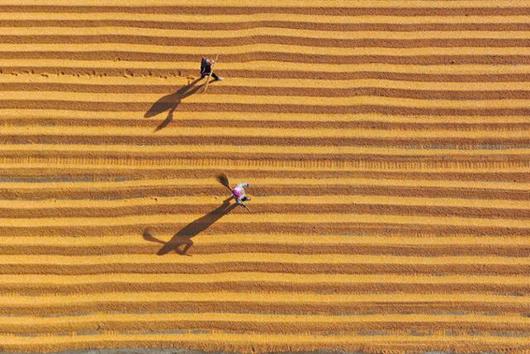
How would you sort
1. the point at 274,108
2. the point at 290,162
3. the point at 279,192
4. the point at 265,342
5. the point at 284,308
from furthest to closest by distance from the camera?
1. the point at 274,108
2. the point at 290,162
3. the point at 279,192
4. the point at 284,308
5. the point at 265,342

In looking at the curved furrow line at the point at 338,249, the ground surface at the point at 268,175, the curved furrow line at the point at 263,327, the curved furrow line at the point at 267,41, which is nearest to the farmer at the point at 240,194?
the ground surface at the point at 268,175

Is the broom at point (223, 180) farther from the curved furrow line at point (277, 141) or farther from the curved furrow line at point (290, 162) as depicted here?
the curved furrow line at point (277, 141)

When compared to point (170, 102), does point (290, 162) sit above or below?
below

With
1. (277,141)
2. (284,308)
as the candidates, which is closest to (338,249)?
(284,308)

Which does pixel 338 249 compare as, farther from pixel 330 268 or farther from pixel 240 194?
pixel 240 194

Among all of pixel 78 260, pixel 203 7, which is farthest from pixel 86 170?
pixel 203 7

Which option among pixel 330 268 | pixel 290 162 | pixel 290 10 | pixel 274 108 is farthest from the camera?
pixel 290 10

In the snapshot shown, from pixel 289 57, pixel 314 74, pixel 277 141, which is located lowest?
pixel 277 141
